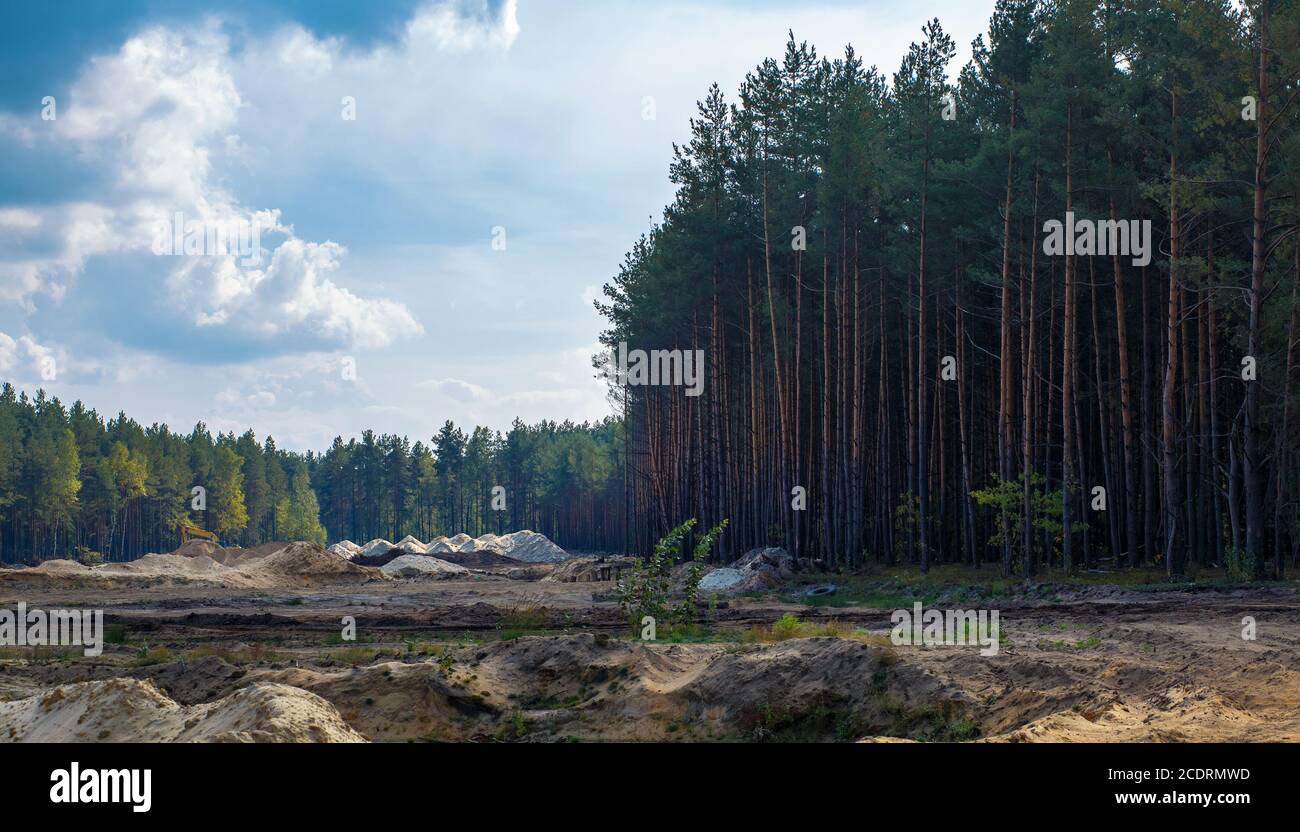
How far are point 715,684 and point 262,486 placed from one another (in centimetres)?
12039

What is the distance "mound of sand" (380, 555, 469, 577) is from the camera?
58438 millimetres

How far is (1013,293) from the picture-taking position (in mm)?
32281

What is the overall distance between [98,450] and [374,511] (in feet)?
143

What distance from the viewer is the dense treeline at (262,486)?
92.2 m

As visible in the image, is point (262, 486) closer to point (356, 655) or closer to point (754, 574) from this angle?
point (754, 574)

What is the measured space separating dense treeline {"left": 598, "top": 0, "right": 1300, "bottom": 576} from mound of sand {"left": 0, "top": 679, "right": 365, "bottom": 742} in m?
20.8
